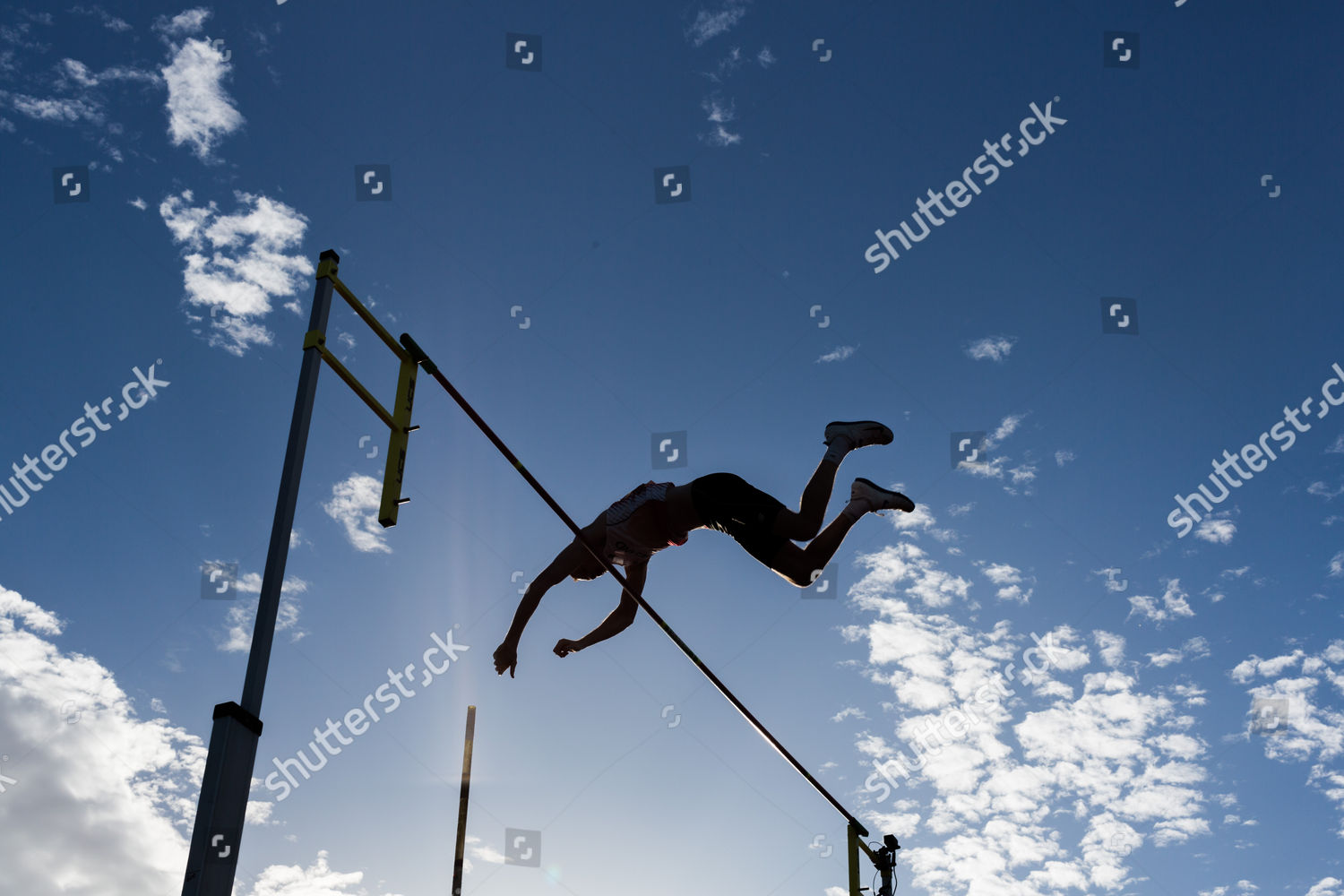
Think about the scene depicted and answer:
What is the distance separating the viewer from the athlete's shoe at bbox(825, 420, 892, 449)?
6.95 m

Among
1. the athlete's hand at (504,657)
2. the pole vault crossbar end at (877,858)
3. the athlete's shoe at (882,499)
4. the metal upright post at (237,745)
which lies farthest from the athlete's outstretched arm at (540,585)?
the pole vault crossbar end at (877,858)

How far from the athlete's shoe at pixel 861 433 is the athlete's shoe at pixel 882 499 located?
347mm

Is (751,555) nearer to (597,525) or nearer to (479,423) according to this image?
(597,525)

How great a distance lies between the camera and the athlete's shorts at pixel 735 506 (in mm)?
6711

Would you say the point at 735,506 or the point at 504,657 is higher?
the point at 735,506

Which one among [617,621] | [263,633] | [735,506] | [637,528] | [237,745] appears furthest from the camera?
[617,621]

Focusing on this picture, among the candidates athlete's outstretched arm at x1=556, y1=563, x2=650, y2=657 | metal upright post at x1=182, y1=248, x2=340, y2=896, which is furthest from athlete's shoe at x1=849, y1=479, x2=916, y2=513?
metal upright post at x1=182, y1=248, x2=340, y2=896

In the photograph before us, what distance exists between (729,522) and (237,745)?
3.53 metres

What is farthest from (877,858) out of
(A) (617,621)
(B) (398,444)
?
(B) (398,444)

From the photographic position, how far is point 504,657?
675cm

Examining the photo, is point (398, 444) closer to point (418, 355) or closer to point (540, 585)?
point (418, 355)

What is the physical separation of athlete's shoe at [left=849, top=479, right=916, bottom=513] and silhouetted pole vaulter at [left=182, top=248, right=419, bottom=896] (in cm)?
309

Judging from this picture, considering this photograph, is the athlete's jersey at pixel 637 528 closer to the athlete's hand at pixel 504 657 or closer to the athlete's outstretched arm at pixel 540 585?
the athlete's outstretched arm at pixel 540 585

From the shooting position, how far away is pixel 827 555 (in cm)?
694
